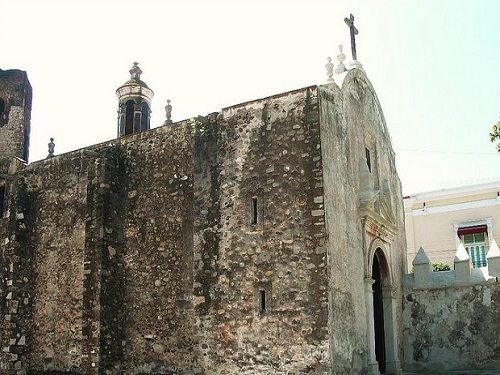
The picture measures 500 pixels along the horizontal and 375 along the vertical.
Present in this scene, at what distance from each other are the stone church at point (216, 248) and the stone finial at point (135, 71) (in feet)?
11.0

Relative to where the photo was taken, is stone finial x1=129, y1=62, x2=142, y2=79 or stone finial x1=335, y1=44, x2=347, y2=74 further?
stone finial x1=129, y1=62, x2=142, y2=79

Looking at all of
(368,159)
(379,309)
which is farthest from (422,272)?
(368,159)

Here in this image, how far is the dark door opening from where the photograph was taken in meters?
15.4

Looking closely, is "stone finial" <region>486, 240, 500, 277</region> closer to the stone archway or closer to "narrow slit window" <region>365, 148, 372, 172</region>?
the stone archway

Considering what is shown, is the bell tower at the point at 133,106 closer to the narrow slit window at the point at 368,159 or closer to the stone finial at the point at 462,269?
the narrow slit window at the point at 368,159

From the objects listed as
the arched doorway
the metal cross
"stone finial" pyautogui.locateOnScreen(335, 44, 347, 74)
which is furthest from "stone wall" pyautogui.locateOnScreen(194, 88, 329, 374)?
the arched doorway

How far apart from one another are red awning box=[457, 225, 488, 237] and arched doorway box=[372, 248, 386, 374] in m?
13.7

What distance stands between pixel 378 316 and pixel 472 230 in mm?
14002

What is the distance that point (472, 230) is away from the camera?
27875 millimetres

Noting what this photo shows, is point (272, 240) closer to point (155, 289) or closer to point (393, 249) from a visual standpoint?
point (155, 289)

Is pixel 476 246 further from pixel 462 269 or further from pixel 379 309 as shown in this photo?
pixel 379 309

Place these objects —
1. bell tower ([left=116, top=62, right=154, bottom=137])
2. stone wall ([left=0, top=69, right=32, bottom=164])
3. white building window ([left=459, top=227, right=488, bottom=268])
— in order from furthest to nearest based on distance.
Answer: white building window ([left=459, top=227, right=488, bottom=268]) → stone wall ([left=0, top=69, right=32, bottom=164]) → bell tower ([left=116, top=62, right=154, bottom=137])

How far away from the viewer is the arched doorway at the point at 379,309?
1536cm

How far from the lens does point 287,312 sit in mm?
11516
